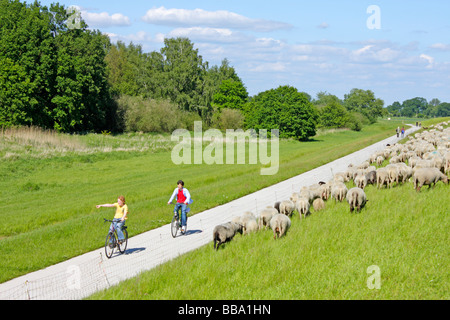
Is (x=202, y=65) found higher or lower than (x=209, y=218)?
higher

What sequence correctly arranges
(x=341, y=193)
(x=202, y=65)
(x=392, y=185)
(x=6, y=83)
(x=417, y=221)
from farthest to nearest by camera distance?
(x=202, y=65), (x=6, y=83), (x=392, y=185), (x=341, y=193), (x=417, y=221)

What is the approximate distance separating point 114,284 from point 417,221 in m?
10.1

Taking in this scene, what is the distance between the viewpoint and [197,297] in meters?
11.4

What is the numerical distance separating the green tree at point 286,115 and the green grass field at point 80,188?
90.5 ft

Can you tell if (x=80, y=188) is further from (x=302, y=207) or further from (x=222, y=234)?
(x=222, y=234)

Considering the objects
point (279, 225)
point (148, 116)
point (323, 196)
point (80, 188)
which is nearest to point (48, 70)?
point (148, 116)

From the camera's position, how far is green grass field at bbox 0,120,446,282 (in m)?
17.9

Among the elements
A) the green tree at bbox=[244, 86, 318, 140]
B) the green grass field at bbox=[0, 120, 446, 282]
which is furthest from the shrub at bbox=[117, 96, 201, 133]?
the green grass field at bbox=[0, 120, 446, 282]

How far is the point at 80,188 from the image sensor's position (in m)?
33.4

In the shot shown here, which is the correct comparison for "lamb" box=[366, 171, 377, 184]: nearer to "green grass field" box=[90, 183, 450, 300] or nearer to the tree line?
"green grass field" box=[90, 183, 450, 300]

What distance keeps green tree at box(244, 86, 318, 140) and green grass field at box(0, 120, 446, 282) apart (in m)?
27.6

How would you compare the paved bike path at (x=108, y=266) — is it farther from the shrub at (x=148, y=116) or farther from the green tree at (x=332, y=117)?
the green tree at (x=332, y=117)
